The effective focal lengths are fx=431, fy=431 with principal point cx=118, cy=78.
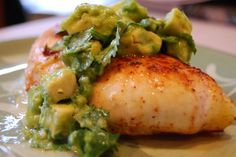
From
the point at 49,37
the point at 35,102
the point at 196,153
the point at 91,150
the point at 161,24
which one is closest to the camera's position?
the point at 91,150

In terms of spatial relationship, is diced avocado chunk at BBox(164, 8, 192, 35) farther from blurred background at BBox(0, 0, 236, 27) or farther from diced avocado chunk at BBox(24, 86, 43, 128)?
blurred background at BBox(0, 0, 236, 27)

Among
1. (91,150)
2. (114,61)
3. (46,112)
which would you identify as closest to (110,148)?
(91,150)

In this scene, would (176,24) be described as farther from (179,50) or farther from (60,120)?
(60,120)

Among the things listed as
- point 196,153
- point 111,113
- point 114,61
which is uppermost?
point 114,61

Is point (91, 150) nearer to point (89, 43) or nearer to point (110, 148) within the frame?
point (110, 148)

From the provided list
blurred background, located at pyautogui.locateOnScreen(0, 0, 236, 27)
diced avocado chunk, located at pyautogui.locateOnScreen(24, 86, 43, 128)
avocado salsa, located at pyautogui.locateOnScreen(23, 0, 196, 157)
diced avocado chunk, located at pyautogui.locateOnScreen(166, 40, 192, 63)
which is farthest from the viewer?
blurred background, located at pyautogui.locateOnScreen(0, 0, 236, 27)

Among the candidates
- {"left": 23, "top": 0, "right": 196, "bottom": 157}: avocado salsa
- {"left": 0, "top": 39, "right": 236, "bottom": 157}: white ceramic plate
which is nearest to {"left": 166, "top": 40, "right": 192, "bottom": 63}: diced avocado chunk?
{"left": 23, "top": 0, "right": 196, "bottom": 157}: avocado salsa

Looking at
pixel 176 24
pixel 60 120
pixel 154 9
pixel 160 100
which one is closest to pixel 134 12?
pixel 176 24
